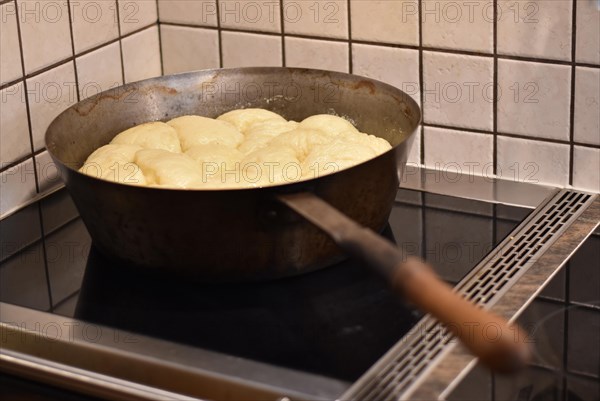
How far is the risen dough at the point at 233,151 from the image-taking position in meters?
1.14

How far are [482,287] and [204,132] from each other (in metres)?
0.42

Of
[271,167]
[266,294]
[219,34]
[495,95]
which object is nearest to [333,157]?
[271,167]

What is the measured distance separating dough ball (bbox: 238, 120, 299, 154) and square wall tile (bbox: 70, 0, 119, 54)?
0.96 feet

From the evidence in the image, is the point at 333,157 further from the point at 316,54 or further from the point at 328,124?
the point at 316,54

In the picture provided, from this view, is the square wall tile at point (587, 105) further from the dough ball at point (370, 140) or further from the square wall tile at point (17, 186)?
the square wall tile at point (17, 186)

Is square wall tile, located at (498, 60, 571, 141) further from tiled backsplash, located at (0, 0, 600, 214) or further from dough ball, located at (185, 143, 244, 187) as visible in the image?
dough ball, located at (185, 143, 244, 187)

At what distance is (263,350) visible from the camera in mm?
971

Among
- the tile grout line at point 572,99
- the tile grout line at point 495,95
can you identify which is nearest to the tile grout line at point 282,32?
the tile grout line at point 495,95

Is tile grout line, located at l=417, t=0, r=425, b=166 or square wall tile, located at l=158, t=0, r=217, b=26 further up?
square wall tile, located at l=158, t=0, r=217, b=26

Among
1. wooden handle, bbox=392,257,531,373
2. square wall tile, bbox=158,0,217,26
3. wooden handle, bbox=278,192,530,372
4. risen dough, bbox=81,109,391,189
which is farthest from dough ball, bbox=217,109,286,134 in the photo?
wooden handle, bbox=392,257,531,373

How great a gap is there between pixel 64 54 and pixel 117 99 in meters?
0.13

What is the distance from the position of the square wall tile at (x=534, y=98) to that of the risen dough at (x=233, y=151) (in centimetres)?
20

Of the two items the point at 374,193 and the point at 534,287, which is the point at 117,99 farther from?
the point at 534,287

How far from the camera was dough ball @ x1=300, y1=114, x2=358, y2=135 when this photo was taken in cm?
127
